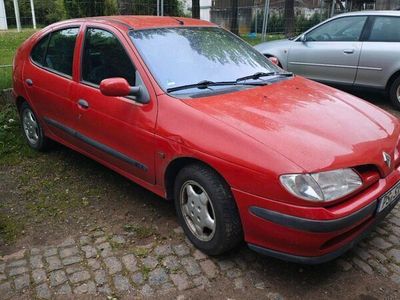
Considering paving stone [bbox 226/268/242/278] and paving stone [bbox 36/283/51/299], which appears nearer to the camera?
paving stone [bbox 36/283/51/299]

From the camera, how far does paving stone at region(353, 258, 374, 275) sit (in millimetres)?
3089

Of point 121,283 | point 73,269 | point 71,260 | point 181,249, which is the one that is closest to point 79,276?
point 73,269

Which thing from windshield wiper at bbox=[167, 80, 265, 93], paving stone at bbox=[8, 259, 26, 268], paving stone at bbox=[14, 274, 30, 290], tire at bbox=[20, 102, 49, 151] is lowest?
paving stone at bbox=[14, 274, 30, 290]

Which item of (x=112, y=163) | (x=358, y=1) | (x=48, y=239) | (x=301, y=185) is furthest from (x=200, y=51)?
(x=358, y=1)

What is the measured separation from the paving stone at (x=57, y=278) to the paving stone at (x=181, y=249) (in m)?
0.82

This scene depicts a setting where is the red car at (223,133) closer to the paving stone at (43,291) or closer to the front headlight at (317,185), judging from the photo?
the front headlight at (317,185)

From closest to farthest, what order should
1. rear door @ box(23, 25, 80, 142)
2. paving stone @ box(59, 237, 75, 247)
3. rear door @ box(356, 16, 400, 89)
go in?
paving stone @ box(59, 237, 75, 247) < rear door @ box(23, 25, 80, 142) < rear door @ box(356, 16, 400, 89)

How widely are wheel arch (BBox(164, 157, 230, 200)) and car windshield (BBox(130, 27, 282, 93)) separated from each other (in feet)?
1.91

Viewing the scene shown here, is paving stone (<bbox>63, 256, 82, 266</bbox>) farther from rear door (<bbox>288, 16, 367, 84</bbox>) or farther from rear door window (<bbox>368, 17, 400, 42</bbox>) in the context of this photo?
rear door window (<bbox>368, 17, 400, 42</bbox>)

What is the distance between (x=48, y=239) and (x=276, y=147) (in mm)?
2027

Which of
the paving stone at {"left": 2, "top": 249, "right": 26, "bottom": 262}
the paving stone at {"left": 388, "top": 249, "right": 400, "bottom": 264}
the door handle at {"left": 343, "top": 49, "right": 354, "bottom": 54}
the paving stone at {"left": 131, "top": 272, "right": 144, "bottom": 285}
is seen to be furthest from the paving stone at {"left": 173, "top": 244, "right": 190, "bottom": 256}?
the door handle at {"left": 343, "top": 49, "right": 354, "bottom": 54}

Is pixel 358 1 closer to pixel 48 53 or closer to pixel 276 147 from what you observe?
pixel 48 53

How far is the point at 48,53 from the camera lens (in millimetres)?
4859

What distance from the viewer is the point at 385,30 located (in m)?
7.09
